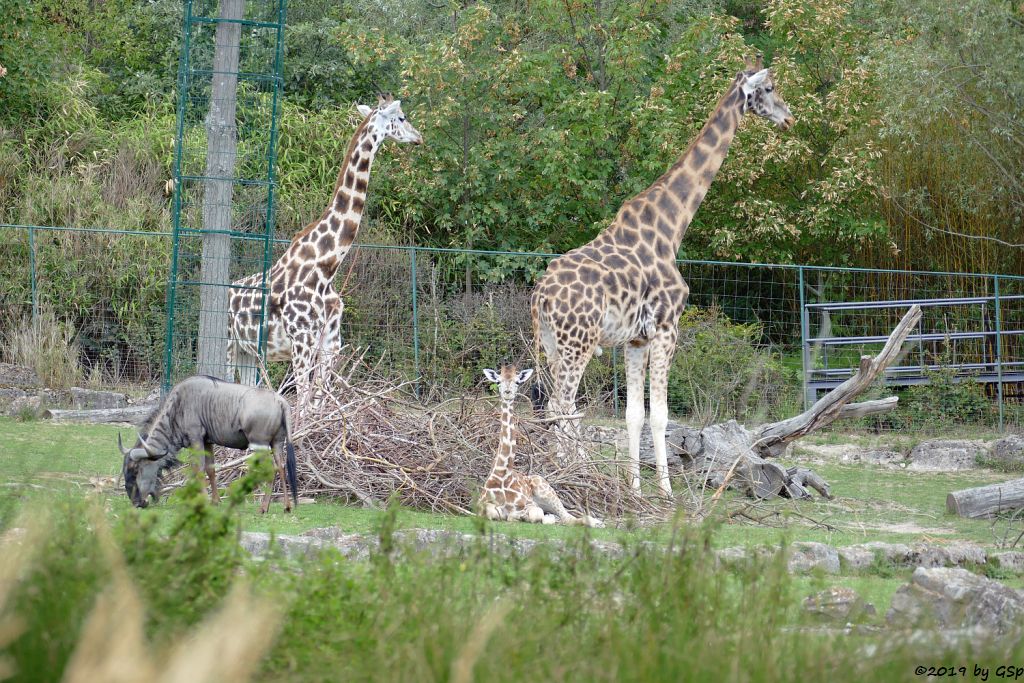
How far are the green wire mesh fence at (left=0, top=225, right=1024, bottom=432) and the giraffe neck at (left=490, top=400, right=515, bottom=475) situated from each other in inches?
261

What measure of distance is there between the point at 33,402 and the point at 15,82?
27.2 feet

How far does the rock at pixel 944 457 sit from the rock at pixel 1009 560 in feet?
19.8

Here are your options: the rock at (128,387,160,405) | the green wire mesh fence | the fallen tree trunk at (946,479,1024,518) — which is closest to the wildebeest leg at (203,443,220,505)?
the fallen tree trunk at (946,479,1024,518)

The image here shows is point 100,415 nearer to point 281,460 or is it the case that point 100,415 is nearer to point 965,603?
point 281,460

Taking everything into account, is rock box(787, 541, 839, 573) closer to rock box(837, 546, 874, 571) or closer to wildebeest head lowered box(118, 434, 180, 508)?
rock box(837, 546, 874, 571)

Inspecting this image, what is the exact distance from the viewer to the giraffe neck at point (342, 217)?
10.3m

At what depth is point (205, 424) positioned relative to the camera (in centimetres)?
754

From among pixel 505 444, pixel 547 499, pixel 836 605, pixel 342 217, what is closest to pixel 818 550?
pixel 836 605

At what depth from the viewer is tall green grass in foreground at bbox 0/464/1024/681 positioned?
11.0ft

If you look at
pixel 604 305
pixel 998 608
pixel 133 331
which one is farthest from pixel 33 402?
pixel 998 608

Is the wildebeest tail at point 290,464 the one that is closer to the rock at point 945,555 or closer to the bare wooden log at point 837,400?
the rock at point 945,555

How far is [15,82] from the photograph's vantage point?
1966 cm

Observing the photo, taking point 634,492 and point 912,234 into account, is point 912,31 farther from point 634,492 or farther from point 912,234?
point 634,492

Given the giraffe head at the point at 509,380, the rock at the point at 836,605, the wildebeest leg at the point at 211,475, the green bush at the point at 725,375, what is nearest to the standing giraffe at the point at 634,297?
the giraffe head at the point at 509,380
